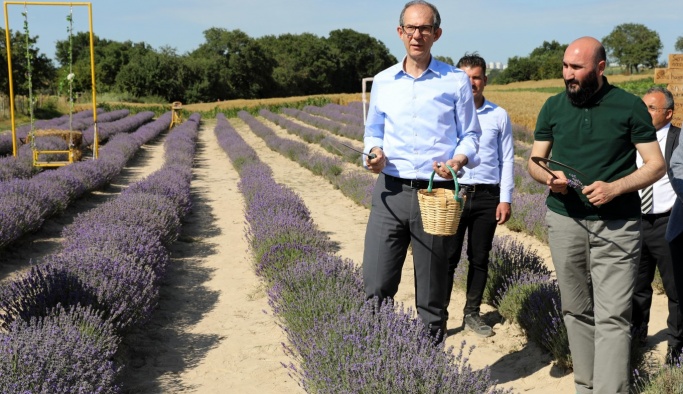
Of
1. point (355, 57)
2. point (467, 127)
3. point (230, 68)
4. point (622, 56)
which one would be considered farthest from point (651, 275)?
point (622, 56)

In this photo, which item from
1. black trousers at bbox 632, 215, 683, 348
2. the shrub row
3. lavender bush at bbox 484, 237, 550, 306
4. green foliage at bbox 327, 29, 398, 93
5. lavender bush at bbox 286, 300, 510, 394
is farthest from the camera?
green foliage at bbox 327, 29, 398, 93

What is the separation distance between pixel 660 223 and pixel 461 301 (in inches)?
72.0

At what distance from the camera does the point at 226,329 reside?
4.41 metres

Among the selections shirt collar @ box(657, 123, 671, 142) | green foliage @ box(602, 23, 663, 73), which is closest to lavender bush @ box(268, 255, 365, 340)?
shirt collar @ box(657, 123, 671, 142)

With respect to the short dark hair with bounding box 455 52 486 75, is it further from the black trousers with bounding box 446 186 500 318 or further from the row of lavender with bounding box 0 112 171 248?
the row of lavender with bounding box 0 112 171 248

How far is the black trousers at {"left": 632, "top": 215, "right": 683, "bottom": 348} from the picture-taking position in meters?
3.32

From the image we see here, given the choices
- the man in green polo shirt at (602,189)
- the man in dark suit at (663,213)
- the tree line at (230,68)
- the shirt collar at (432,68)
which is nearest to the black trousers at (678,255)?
the man in green polo shirt at (602,189)

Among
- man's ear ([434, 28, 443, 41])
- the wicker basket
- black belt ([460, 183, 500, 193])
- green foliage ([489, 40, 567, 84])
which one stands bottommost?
black belt ([460, 183, 500, 193])

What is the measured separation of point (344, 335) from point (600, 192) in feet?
3.89

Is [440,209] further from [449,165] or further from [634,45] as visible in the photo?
[634,45]

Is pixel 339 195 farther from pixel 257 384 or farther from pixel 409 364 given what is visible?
pixel 409 364

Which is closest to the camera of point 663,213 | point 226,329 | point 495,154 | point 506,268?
point 663,213

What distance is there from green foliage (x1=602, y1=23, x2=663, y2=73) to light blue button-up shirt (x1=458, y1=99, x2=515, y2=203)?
9354 cm

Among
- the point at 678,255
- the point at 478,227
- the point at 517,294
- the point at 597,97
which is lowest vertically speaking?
the point at 517,294
